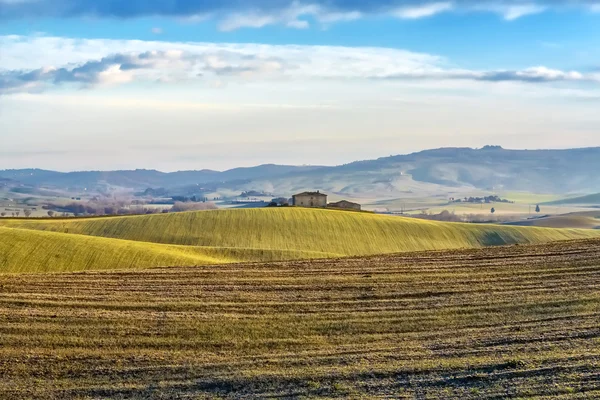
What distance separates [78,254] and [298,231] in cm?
2922

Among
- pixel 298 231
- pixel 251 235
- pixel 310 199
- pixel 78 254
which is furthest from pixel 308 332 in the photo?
pixel 310 199

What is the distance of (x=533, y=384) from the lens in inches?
659

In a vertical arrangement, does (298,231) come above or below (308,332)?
above

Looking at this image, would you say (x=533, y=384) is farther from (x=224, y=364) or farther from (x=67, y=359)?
(x=67, y=359)

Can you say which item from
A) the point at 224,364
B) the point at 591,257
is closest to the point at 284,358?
the point at 224,364

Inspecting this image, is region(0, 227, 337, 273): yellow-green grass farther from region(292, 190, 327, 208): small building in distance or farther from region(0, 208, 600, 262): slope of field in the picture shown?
region(292, 190, 327, 208): small building in distance

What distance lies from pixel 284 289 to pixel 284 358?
922cm

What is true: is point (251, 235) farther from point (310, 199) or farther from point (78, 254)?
point (310, 199)

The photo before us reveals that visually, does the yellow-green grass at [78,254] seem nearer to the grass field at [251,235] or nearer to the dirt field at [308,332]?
the grass field at [251,235]

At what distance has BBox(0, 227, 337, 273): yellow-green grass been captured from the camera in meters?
42.5

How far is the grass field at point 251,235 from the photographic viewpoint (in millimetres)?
Answer: 49312

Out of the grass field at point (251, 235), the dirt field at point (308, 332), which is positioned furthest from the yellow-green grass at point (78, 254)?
the dirt field at point (308, 332)

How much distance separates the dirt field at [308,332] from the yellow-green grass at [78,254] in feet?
35.2

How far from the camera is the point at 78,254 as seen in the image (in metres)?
45.7
